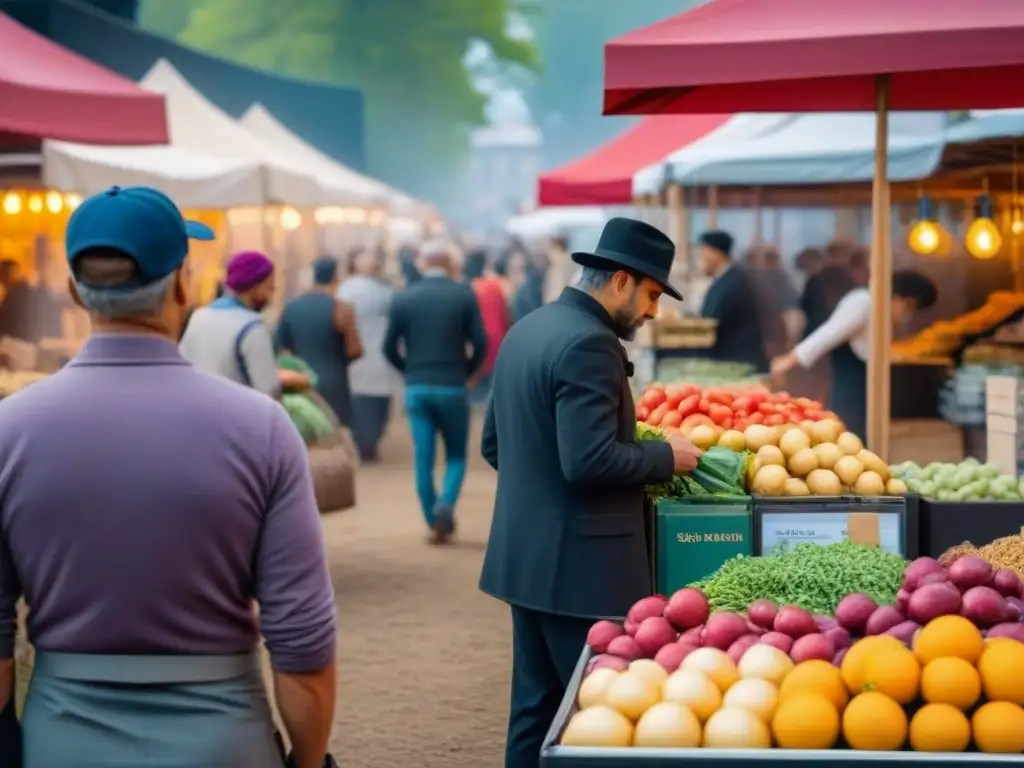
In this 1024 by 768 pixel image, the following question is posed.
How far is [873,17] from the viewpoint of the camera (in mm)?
6160

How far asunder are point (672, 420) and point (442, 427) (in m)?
5.47

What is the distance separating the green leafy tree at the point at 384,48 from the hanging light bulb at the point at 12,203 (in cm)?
4110

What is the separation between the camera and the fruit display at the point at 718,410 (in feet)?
23.1

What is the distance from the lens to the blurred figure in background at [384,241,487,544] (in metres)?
12.3

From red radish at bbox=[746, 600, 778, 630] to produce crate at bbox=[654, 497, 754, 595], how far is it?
1.49 meters

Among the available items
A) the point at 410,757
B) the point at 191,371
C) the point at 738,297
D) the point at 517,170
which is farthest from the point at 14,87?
the point at 517,170

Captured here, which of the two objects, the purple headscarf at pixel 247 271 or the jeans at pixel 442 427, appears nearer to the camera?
the purple headscarf at pixel 247 271

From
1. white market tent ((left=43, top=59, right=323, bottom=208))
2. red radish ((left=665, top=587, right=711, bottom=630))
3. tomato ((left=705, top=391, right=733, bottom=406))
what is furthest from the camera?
white market tent ((left=43, top=59, right=323, bottom=208))

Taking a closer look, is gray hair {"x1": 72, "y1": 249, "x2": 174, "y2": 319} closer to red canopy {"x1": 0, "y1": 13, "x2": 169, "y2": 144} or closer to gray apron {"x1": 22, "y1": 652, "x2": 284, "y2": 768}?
gray apron {"x1": 22, "y1": 652, "x2": 284, "y2": 768}

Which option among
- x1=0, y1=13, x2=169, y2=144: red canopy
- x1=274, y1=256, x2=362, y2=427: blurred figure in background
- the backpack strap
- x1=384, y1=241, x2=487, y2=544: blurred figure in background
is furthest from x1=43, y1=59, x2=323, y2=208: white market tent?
the backpack strap

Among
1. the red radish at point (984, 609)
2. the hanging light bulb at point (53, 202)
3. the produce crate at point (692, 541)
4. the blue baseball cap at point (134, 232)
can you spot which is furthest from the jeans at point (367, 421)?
the blue baseball cap at point (134, 232)

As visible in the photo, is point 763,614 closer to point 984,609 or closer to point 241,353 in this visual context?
point 984,609

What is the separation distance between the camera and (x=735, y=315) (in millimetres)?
12961

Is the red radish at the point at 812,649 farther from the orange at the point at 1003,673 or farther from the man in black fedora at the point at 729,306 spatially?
the man in black fedora at the point at 729,306
